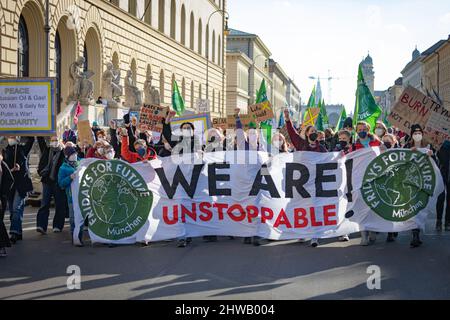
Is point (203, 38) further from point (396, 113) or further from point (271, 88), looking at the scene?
point (271, 88)

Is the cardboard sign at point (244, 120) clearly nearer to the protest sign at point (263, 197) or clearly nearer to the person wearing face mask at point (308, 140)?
the person wearing face mask at point (308, 140)

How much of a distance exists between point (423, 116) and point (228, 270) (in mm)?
5665

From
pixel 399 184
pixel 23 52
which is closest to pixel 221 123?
pixel 23 52

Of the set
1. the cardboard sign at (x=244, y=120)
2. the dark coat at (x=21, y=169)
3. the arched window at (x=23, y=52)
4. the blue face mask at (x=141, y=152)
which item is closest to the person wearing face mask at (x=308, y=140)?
the blue face mask at (x=141, y=152)

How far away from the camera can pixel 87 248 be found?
406 inches

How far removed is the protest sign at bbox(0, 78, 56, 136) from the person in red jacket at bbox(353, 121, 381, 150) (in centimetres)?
495

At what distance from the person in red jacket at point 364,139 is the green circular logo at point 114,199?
3.39 m

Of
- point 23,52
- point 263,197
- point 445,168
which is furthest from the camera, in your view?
point 23,52

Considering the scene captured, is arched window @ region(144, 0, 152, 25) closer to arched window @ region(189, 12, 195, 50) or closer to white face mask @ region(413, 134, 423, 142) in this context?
arched window @ region(189, 12, 195, 50)

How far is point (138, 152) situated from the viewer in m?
11.6

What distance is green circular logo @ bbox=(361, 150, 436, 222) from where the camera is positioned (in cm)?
1050

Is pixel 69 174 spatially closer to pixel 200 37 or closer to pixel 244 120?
pixel 244 120

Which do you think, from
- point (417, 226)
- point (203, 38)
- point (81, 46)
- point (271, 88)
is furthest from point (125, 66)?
point (271, 88)

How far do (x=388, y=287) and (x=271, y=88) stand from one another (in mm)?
125727
